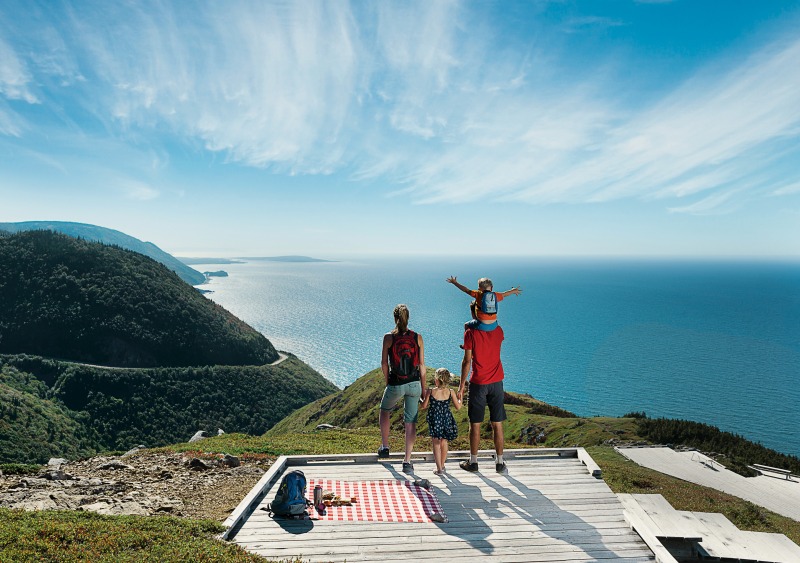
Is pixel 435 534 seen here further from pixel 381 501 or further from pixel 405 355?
pixel 405 355

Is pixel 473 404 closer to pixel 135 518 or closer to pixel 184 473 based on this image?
pixel 135 518

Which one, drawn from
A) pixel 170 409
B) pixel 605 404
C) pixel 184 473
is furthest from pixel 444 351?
pixel 184 473

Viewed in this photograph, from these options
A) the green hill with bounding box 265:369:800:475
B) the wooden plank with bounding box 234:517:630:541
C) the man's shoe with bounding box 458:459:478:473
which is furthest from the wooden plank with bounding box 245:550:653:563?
the green hill with bounding box 265:369:800:475

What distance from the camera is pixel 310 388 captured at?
12231cm

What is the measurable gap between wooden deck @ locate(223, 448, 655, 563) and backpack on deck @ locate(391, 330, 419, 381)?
7.36 feet

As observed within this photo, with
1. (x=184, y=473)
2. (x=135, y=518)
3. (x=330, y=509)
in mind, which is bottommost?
(x=184, y=473)

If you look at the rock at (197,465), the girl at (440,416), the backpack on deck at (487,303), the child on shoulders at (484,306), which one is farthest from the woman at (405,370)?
the rock at (197,465)

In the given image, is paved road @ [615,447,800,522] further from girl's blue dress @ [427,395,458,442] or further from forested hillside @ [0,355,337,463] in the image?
forested hillside @ [0,355,337,463]

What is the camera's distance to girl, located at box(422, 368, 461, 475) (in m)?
9.23

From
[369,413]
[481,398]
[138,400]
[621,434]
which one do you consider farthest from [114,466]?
[138,400]

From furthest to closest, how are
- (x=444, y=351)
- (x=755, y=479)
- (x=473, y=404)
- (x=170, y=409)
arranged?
(x=444, y=351), (x=170, y=409), (x=755, y=479), (x=473, y=404)

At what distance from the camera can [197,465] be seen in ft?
46.2

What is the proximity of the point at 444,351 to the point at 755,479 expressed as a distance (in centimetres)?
12559

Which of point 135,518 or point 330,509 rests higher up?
point 330,509
